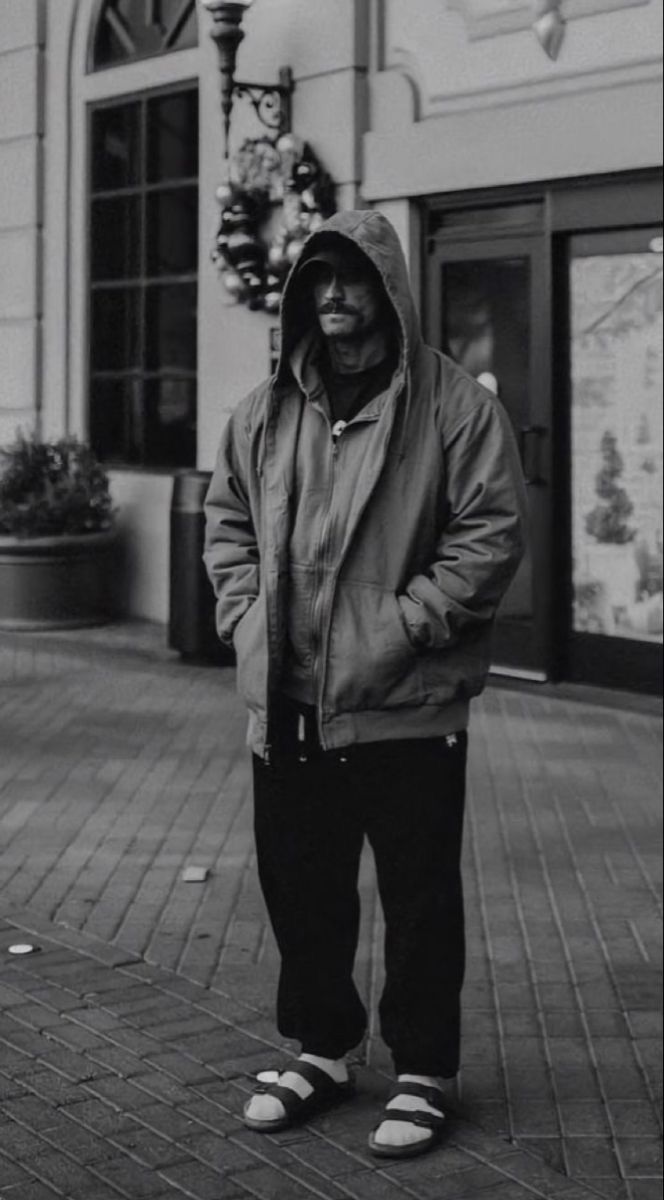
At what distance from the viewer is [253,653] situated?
2.82 metres

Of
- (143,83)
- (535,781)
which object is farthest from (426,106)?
(143,83)

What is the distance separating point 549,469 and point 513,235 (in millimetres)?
1077

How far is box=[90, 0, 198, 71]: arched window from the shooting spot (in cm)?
192

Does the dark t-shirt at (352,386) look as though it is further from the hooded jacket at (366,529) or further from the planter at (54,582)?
the planter at (54,582)

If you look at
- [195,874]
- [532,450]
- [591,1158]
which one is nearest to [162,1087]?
[591,1158]

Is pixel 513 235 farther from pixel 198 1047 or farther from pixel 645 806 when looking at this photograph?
pixel 198 1047

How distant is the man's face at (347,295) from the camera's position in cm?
254

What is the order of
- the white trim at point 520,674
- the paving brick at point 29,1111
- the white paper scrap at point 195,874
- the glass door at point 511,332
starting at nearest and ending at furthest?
the paving brick at point 29,1111 → the white paper scrap at point 195,874 → the white trim at point 520,674 → the glass door at point 511,332

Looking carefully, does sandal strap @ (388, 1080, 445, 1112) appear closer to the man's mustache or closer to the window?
the man's mustache

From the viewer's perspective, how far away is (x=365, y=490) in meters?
2.73

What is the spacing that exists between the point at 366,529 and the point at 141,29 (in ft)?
3.12

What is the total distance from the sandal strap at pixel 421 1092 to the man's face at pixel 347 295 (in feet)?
4.44

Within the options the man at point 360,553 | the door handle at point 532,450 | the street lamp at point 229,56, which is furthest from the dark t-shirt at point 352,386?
the door handle at point 532,450

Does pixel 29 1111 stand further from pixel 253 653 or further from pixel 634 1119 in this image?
pixel 634 1119
